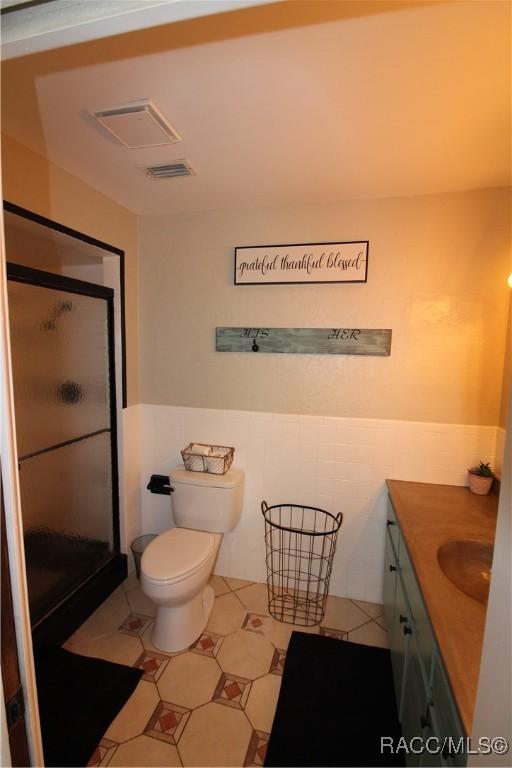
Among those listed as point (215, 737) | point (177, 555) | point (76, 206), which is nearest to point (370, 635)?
point (215, 737)

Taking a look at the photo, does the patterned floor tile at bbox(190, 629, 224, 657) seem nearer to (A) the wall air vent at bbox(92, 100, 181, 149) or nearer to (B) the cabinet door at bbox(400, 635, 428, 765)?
(B) the cabinet door at bbox(400, 635, 428, 765)

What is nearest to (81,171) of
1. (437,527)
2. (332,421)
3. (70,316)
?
(70,316)

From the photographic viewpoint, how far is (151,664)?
5.73 feet

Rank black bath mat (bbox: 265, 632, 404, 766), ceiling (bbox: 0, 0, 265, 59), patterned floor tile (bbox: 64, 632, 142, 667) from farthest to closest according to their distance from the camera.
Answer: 1. patterned floor tile (bbox: 64, 632, 142, 667)
2. black bath mat (bbox: 265, 632, 404, 766)
3. ceiling (bbox: 0, 0, 265, 59)

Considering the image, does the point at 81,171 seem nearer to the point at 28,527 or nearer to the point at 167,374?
the point at 167,374

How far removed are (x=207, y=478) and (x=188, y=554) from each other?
0.43m

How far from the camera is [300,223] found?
2.08 metres

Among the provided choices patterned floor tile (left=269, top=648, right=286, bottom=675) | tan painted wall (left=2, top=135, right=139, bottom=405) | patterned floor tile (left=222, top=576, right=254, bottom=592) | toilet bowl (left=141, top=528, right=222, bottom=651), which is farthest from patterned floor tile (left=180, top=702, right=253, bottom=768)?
tan painted wall (left=2, top=135, right=139, bottom=405)

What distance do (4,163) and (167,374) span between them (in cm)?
135

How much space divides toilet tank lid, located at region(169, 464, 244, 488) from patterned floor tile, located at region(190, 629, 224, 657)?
80cm

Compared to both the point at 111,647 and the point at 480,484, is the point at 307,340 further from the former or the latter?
the point at 111,647

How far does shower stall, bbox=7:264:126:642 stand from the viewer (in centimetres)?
174

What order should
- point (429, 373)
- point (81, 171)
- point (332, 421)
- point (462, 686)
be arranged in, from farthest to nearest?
point (332, 421) → point (429, 373) → point (81, 171) → point (462, 686)

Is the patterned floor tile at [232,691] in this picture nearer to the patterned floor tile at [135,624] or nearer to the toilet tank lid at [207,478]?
the patterned floor tile at [135,624]
